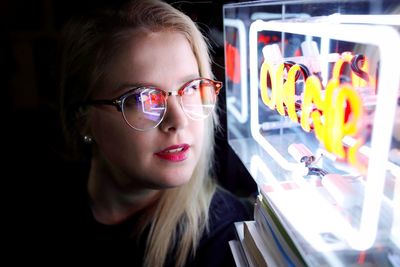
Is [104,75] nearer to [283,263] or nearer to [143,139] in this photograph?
[143,139]

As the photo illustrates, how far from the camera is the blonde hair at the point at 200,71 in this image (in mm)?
895

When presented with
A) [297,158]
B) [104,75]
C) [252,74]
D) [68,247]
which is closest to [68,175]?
[68,247]

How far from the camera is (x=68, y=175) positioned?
1.34 m

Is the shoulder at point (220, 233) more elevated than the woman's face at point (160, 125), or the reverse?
the woman's face at point (160, 125)

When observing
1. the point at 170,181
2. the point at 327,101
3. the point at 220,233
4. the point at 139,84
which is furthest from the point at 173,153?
the point at 327,101

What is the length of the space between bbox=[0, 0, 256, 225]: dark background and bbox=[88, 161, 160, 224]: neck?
7.4 inches

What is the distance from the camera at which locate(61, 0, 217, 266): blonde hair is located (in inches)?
35.2

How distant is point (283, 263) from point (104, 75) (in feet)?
1.91

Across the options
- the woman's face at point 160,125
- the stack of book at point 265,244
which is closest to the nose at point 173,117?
the woman's face at point 160,125

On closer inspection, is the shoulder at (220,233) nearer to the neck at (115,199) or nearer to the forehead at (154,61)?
the neck at (115,199)

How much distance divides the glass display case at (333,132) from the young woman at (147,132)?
15 cm

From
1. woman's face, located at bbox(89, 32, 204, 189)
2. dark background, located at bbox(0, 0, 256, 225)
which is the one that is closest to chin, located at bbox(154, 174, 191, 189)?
woman's face, located at bbox(89, 32, 204, 189)

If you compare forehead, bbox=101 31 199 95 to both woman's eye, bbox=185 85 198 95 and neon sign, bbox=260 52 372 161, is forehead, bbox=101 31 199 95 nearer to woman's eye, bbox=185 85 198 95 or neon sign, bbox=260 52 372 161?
woman's eye, bbox=185 85 198 95

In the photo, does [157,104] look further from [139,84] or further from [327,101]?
[327,101]
